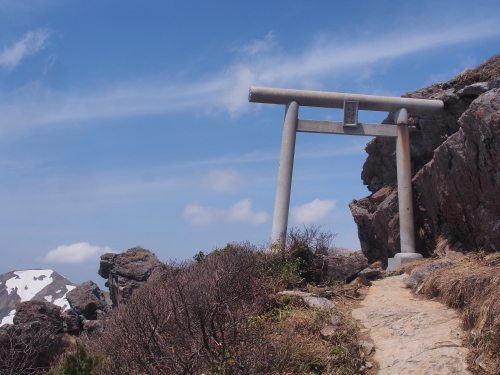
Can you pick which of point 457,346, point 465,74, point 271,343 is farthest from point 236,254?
point 465,74

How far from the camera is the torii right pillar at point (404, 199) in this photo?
43.0 ft

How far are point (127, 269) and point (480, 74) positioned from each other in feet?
39.2

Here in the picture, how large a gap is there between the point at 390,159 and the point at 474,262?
24.2 ft

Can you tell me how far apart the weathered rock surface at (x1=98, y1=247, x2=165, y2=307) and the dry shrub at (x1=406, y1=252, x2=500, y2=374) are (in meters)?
8.74

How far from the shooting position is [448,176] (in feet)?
37.8

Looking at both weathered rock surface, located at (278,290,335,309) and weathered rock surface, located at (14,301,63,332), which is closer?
weathered rock surface, located at (278,290,335,309)

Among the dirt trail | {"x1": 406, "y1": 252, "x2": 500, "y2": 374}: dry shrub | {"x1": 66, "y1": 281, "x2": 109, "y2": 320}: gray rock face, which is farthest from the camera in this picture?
{"x1": 66, "y1": 281, "x2": 109, "y2": 320}: gray rock face

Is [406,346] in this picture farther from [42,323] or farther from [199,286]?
[42,323]

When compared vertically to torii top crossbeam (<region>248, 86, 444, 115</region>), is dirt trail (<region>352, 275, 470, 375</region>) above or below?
below

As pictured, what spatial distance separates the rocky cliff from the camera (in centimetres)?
973

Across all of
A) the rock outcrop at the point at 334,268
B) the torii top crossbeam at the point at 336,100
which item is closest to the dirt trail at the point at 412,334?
the rock outcrop at the point at 334,268

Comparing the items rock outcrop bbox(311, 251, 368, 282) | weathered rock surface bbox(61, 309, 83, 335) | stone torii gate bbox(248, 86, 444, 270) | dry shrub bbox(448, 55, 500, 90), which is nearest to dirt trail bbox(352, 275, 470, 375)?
rock outcrop bbox(311, 251, 368, 282)

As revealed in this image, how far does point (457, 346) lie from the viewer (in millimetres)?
6395

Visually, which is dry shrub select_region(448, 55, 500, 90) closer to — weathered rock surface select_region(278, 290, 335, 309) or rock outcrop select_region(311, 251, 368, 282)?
rock outcrop select_region(311, 251, 368, 282)
